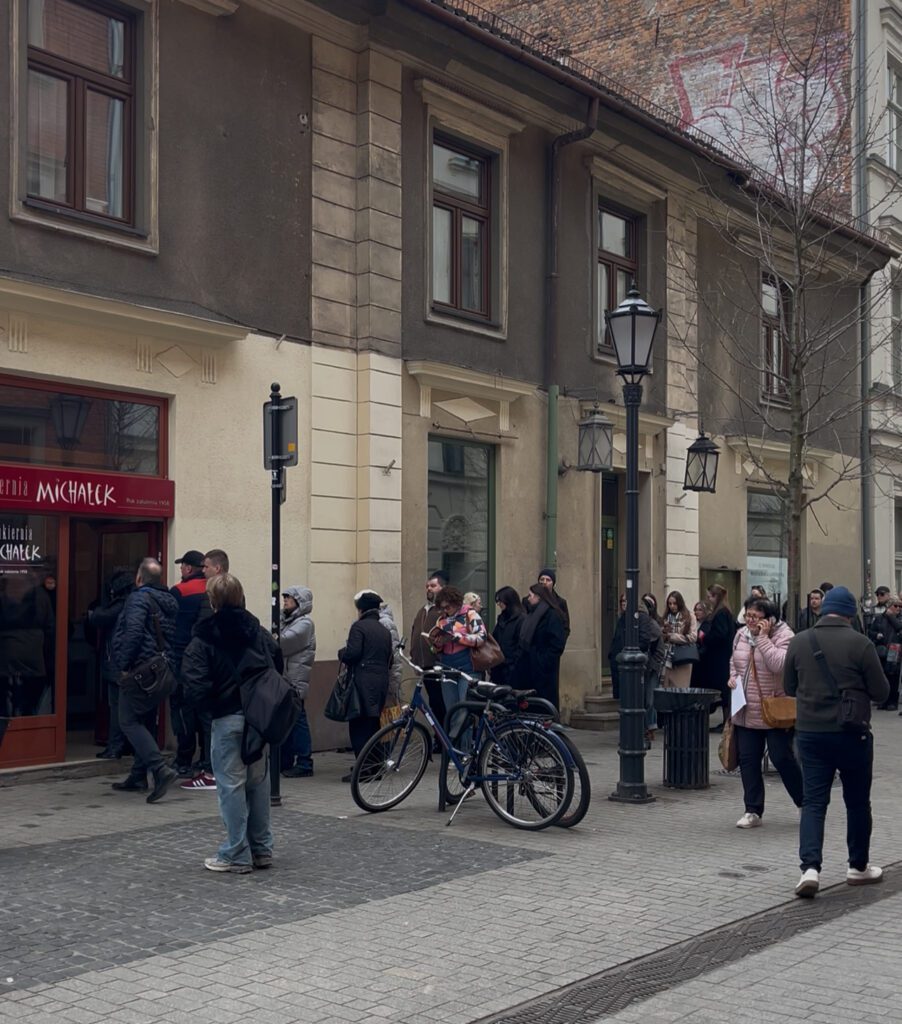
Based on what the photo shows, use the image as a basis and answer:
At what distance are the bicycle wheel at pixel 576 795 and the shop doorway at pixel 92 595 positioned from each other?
4802 millimetres

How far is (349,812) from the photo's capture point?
32.9 ft

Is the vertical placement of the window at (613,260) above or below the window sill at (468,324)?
above

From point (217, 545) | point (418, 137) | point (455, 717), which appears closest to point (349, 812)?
point (455, 717)

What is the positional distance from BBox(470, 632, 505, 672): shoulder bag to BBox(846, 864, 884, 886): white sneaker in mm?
4396

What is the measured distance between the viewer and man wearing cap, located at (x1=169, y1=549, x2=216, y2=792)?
11.1 metres

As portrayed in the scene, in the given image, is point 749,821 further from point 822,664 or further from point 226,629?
point 226,629

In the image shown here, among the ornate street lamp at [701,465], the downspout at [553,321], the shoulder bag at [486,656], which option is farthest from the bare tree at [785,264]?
the shoulder bag at [486,656]

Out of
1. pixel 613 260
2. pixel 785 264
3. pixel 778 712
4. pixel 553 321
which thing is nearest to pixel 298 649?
pixel 778 712

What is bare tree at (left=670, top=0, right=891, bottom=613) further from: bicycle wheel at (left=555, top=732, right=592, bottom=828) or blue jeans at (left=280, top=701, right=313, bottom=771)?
bicycle wheel at (left=555, top=732, right=592, bottom=828)

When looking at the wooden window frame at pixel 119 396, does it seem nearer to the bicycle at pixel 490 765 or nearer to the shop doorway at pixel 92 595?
the shop doorway at pixel 92 595

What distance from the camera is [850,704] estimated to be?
25.2 feet

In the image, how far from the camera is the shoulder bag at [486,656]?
11.8 meters

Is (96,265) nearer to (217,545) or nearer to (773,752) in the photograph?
(217,545)

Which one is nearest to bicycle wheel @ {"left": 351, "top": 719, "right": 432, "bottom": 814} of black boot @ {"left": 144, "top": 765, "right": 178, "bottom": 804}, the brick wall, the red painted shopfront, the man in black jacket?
black boot @ {"left": 144, "top": 765, "right": 178, "bottom": 804}
